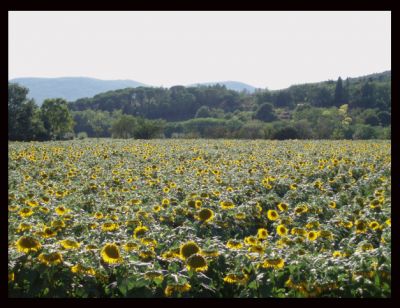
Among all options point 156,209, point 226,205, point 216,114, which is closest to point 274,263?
point 226,205

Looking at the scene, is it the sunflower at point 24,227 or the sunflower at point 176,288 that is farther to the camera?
the sunflower at point 24,227

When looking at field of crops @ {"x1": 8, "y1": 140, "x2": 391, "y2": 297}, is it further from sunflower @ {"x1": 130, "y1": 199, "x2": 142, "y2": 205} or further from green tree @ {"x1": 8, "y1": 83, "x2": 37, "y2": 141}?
green tree @ {"x1": 8, "y1": 83, "x2": 37, "y2": 141}

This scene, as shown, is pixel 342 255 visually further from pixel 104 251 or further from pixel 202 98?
pixel 202 98

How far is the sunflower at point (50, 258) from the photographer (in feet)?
13.3

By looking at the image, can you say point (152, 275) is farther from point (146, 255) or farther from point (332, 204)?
point (332, 204)

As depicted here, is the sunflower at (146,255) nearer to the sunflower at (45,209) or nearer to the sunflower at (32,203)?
the sunflower at (45,209)

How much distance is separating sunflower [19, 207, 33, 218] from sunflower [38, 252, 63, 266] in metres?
2.36

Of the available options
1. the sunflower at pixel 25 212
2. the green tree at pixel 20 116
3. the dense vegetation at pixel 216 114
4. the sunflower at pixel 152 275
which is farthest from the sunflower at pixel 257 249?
the green tree at pixel 20 116

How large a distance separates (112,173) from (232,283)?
28.9 feet

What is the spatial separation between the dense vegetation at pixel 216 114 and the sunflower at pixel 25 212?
47.9 meters

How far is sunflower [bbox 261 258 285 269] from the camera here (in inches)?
169

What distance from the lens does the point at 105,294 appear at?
13.4 ft
